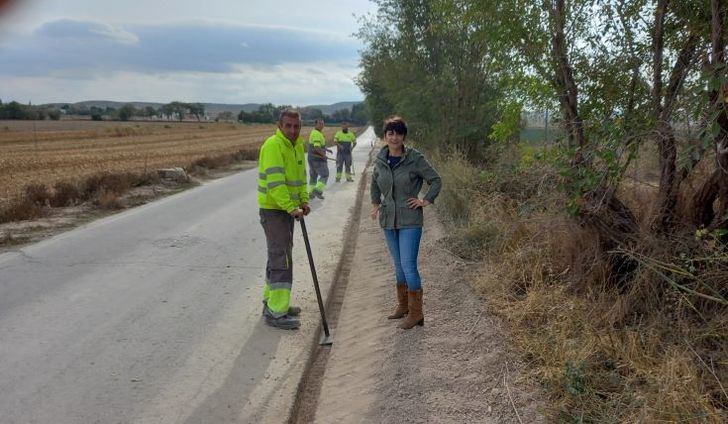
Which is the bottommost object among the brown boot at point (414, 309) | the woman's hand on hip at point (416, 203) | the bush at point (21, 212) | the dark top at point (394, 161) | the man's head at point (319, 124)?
the bush at point (21, 212)

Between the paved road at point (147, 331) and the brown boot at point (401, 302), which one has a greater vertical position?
the brown boot at point (401, 302)

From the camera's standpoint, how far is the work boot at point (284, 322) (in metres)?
5.36

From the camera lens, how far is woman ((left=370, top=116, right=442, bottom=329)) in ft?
15.4

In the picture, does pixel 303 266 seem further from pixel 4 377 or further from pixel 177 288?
pixel 4 377

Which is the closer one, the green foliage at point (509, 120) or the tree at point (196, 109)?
the green foliage at point (509, 120)

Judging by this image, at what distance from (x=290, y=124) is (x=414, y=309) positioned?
209 centimetres

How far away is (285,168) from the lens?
525 centimetres

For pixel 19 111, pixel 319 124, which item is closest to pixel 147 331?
pixel 319 124

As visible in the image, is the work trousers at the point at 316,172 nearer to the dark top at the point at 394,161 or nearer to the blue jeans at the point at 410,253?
the dark top at the point at 394,161

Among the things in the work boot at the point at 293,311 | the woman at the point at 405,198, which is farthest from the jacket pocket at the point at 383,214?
the work boot at the point at 293,311

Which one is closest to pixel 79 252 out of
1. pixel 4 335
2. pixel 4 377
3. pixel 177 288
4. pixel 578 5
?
pixel 177 288

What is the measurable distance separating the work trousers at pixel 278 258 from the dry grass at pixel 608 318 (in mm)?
1878

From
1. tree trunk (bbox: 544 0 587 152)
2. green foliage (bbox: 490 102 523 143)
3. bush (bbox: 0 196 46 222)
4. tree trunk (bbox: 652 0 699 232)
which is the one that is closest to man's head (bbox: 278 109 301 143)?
green foliage (bbox: 490 102 523 143)

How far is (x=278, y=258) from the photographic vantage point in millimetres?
5332
